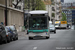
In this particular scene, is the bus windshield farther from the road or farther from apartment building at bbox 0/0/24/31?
apartment building at bbox 0/0/24/31

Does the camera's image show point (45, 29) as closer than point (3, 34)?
No

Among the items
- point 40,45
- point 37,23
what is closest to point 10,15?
point 37,23

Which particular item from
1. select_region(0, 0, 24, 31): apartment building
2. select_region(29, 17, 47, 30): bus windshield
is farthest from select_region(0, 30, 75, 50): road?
select_region(0, 0, 24, 31): apartment building

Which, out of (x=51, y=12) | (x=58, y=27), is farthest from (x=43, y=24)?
(x=51, y=12)

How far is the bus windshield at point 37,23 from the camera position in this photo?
2638cm

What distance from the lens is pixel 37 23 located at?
26.5 metres

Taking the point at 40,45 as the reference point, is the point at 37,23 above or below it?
above

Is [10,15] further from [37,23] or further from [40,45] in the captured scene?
[40,45]

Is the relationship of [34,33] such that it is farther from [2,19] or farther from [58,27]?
[58,27]

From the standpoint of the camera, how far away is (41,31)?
26219 millimetres

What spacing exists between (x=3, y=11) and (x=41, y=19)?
1887cm

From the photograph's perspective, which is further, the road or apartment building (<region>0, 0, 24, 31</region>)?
apartment building (<region>0, 0, 24, 31</region>)

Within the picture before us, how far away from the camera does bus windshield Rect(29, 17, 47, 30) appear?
26375mm

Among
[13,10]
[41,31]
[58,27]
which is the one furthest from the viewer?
[58,27]
